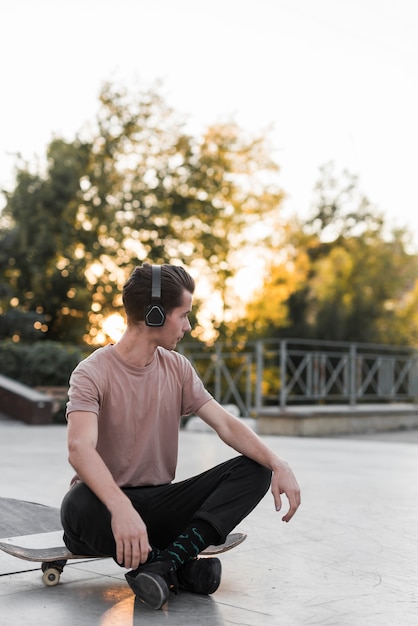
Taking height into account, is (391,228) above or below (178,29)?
below

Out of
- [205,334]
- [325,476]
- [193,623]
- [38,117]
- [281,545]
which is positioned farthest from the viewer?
[205,334]

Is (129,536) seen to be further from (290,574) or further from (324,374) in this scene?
(324,374)

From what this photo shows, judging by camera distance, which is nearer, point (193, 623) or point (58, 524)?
point (193, 623)

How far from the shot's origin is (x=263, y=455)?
3127 mm

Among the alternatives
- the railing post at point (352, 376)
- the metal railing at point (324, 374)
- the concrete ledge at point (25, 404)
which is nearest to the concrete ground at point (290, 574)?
the metal railing at point (324, 374)

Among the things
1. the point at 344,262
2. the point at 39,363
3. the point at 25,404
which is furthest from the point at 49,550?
the point at 344,262

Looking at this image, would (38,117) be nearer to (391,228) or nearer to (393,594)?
(391,228)

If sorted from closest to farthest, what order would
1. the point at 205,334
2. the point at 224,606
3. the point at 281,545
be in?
the point at 224,606, the point at 281,545, the point at 205,334

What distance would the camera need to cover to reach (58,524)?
174 inches

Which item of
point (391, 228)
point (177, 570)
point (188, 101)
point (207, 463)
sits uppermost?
point (188, 101)

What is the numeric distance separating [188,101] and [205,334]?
694 centimetres

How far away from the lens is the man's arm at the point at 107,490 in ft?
9.06

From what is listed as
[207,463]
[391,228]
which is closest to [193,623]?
[207,463]

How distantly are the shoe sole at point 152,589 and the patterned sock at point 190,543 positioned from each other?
113 mm
